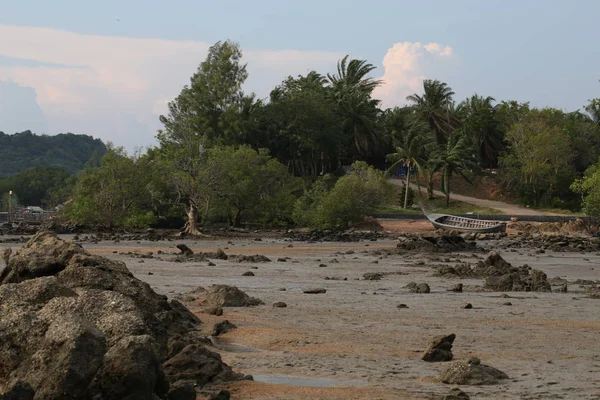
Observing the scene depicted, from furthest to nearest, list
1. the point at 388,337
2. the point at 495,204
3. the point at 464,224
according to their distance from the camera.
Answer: the point at 495,204 → the point at 464,224 → the point at 388,337

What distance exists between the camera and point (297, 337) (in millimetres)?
14703

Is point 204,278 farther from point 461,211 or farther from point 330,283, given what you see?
point 461,211

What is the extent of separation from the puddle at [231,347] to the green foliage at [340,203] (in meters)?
52.2

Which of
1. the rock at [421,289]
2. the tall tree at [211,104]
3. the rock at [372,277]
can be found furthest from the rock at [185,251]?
the tall tree at [211,104]

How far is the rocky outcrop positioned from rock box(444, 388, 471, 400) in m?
2.65

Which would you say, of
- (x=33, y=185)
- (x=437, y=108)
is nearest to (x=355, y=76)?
(x=437, y=108)

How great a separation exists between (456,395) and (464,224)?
188ft

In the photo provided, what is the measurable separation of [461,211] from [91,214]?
101 ft

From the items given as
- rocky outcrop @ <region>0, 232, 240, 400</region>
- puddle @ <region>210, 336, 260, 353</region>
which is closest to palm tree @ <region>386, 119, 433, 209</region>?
puddle @ <region>210, 336, 260, 353</region>

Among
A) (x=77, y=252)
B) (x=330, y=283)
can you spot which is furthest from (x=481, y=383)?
(x=330, y=283)

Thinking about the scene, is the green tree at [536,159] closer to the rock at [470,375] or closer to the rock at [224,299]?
the rock at [224,299]

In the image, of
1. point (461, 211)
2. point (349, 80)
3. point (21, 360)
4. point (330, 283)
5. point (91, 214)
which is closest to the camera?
point (21, 360)

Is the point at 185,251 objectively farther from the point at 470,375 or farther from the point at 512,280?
the point at 470,375

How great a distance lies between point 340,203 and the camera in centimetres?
6694
